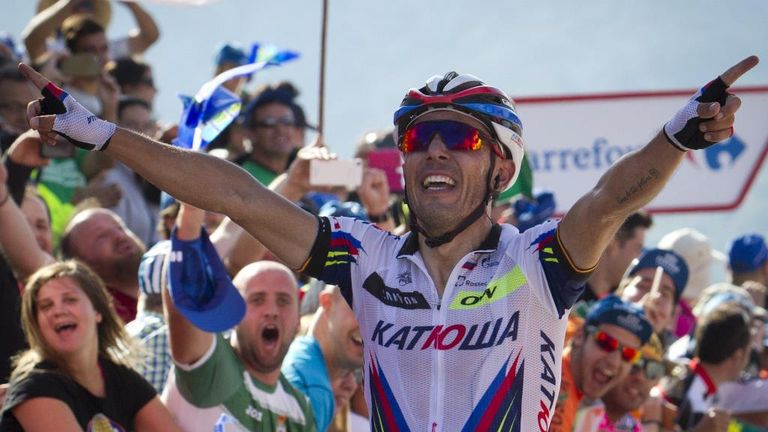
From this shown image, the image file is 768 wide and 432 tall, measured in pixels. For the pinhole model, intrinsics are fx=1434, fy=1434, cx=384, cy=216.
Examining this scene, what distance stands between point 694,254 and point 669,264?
260 centimetres

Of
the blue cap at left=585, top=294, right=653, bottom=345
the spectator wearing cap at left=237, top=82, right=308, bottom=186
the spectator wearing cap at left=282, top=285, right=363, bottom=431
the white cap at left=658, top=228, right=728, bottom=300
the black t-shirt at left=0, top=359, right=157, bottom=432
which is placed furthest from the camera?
the white cap at left=658, top=228, right=728, bottom=300

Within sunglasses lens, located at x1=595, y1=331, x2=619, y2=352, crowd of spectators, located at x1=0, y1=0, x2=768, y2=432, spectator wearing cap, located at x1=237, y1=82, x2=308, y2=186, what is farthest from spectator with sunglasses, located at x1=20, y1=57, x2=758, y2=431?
spectator wearing cap, located at x1=237, y1=82, x2=308, y2=186

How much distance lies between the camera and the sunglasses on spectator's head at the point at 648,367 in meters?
8.98

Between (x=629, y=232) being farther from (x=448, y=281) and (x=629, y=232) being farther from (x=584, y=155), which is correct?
(x=448, y=281)

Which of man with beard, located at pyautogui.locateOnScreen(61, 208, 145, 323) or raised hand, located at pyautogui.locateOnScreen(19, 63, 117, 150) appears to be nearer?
raised hand, located at pyautogui.locateOnScreen(19, 63, 117, 150)

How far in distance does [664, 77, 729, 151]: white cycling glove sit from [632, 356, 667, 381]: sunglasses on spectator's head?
14.2ft

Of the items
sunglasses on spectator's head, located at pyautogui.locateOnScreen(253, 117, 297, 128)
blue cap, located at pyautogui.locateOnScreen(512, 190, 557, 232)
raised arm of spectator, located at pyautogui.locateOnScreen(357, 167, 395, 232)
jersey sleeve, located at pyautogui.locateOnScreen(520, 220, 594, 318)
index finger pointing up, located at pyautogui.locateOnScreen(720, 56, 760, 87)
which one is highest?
sunglasses on spectator's head, located at pyautogui.locateOnScreen(253, 117, 297, 128)

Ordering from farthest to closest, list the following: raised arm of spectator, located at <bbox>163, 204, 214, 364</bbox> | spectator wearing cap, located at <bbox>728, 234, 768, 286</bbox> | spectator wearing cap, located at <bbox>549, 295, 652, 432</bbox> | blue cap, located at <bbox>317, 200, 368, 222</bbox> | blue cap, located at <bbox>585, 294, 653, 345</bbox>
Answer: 1. spectator wearing cap, located at <bbox>728, 234, 768, 286</bbox>
2. blue cap, located at <bbox>585, 294, 653, 345</bbox>
3. spectator wearing cap, located at <bbox>549, 295, 652, 432</bbox>
4. blue cap, located at <bbox>317, 200, 368, 222</bbox>
5. raised arm of spectator, located at <bbox>163, 204, 214, 364</bbox>

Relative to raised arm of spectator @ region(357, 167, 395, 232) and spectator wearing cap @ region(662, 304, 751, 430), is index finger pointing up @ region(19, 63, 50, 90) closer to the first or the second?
raised arm of spectator @ region(357, 167, 395, 232)

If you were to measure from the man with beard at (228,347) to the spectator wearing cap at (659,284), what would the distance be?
11.2ft

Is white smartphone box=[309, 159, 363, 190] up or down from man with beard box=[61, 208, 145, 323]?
up

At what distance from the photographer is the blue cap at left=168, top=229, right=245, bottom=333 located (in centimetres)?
652

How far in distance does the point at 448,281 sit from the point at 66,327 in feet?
6.97

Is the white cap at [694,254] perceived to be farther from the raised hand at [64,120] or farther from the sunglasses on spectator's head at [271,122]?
the raised hand at [64,120]
